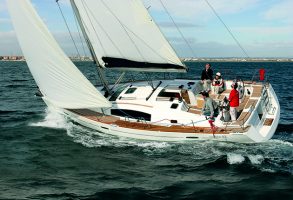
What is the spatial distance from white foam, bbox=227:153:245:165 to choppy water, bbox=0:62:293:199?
0.04 m

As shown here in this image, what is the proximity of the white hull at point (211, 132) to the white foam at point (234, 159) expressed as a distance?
82cm

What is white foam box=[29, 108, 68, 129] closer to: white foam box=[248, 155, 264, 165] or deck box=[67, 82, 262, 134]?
deck box=[67, 82, 262, 134]

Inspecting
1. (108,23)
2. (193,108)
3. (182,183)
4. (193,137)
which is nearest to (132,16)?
(108,23)

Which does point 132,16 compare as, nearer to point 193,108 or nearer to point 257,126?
point 193,108

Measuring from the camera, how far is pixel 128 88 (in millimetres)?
21500

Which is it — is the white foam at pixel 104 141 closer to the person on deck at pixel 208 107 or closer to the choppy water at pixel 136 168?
the choppy water at pixel 136 168

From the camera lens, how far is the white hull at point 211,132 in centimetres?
1661

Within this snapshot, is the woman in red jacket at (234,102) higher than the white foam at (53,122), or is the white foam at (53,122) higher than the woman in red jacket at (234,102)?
the woman in red jacket at (234,102)

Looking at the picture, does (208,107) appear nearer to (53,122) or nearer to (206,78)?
(206,78)

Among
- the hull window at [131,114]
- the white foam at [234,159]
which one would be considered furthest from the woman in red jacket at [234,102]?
the hull window at [131,114]

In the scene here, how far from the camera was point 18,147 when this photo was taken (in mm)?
18594

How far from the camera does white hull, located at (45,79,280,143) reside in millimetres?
A: 16609

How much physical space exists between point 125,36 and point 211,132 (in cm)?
723

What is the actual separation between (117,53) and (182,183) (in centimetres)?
923
